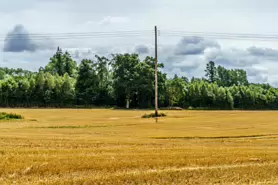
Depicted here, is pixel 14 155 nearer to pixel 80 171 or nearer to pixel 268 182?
pixel 80 171

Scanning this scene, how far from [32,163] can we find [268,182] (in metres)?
7.36

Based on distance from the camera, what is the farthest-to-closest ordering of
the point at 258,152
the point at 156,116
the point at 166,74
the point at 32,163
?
the point at 166,74 < the point at 156,116 < the point at 258,152 < the point at 32,163

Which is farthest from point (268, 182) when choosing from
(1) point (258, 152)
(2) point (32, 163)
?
(2) point (32, 163)

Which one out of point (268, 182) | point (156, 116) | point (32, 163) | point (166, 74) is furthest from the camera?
point (166, 74)

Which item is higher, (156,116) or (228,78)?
(228,78)

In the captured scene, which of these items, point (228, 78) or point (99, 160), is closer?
point (99, 160)

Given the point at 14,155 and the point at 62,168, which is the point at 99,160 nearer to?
the point at 62,168

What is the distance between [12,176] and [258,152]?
10310 mm

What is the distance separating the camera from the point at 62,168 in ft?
43.3

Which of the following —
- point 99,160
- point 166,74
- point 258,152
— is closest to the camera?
point 99,160

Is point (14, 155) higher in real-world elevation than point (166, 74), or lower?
lower

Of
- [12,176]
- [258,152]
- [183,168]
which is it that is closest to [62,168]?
[12,176]

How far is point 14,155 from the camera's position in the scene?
15.0m

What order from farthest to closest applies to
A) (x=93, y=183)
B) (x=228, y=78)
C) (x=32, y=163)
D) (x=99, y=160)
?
(x=228, y=78) < (x=99, y=160) < (x=32, y=163) < (x=93, y=183)
